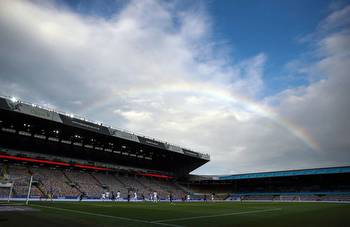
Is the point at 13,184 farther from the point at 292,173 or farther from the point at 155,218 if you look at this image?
the point at 292,173

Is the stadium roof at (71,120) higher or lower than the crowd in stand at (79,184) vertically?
higher

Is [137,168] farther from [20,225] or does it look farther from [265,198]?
[20,225]

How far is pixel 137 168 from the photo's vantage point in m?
87.6

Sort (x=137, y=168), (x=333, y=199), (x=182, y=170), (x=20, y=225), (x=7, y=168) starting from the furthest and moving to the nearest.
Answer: (x=182, y=170) < (x=137, y=168) < (x=333, y=199) < (x=7, y=168) < (x=20, y=225)

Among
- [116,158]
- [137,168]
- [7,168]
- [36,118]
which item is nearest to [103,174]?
[116,158]

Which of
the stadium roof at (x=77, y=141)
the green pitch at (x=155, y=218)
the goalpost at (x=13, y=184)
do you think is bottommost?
the green pitch at (x=155, y=218)

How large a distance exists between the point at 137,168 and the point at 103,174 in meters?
12.9

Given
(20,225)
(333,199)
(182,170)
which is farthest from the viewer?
(182,170)

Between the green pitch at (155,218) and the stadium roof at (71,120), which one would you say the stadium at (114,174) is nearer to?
the stadium roof at (71,120)

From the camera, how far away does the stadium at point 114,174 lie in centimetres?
4941

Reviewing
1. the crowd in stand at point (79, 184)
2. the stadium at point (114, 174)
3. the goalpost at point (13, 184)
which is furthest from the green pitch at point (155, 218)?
the goalpost at point (13, 184)

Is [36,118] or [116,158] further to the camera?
[116,158]

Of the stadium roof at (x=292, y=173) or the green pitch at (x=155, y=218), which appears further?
the stadium roof at (x=292, y=173)

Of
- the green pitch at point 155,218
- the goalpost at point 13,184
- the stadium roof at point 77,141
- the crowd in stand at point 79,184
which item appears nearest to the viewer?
the green pitch at point 155,218
